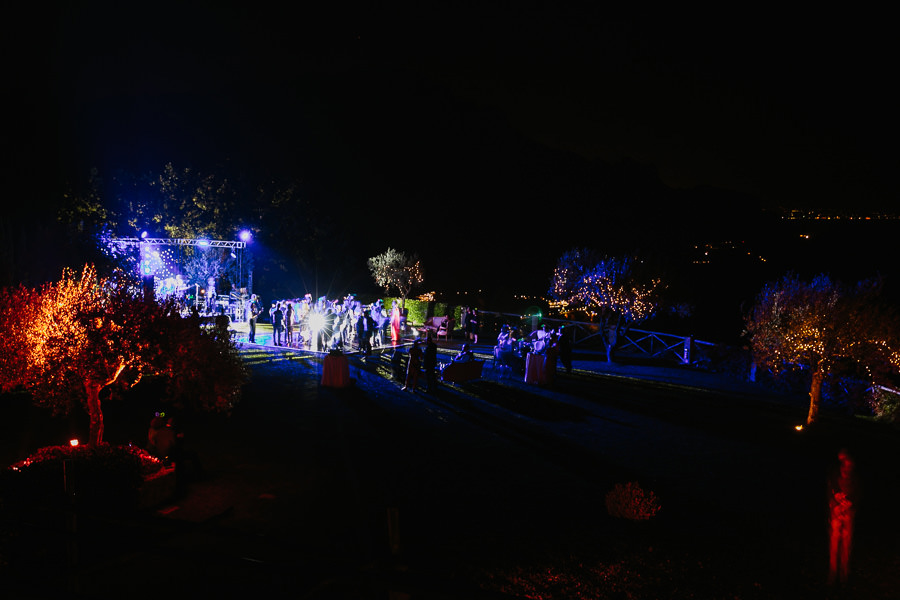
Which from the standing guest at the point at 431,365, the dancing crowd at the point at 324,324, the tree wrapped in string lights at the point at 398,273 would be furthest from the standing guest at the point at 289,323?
the tree wrapped in string lights at the point at 398,273

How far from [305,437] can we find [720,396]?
12.1 meters

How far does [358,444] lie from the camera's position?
10.2 m

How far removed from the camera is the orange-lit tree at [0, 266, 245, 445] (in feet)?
24.5

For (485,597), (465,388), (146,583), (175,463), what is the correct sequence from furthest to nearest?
(465,388), (175,463), (146,583), (485,597)

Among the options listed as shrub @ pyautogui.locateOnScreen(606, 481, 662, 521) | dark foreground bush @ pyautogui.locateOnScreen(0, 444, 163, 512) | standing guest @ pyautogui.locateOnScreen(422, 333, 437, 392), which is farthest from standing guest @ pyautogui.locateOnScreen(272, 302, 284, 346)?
shrub @ pyautogui.locateOnScreen(606, 481, 662, 521)

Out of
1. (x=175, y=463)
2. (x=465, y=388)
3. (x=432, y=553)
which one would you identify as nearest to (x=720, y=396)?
(x=465, y=388)

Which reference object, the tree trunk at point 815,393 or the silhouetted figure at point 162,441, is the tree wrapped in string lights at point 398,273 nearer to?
the tree trunk at point 815,393

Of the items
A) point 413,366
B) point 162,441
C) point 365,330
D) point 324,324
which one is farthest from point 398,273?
point 162,441

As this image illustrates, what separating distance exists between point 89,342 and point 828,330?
45.4 ft

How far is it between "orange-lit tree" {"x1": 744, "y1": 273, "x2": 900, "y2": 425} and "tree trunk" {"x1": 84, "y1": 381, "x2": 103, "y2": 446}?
13319 millimetres

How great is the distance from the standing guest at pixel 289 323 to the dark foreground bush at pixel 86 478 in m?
14.4

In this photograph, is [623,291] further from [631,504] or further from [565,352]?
[631,504]

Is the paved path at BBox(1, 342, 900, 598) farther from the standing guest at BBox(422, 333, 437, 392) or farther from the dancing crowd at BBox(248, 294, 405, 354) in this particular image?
the dancing crowd at BBox(248, 294, 405, 354)

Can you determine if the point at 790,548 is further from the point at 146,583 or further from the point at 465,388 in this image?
the point at 465,388
